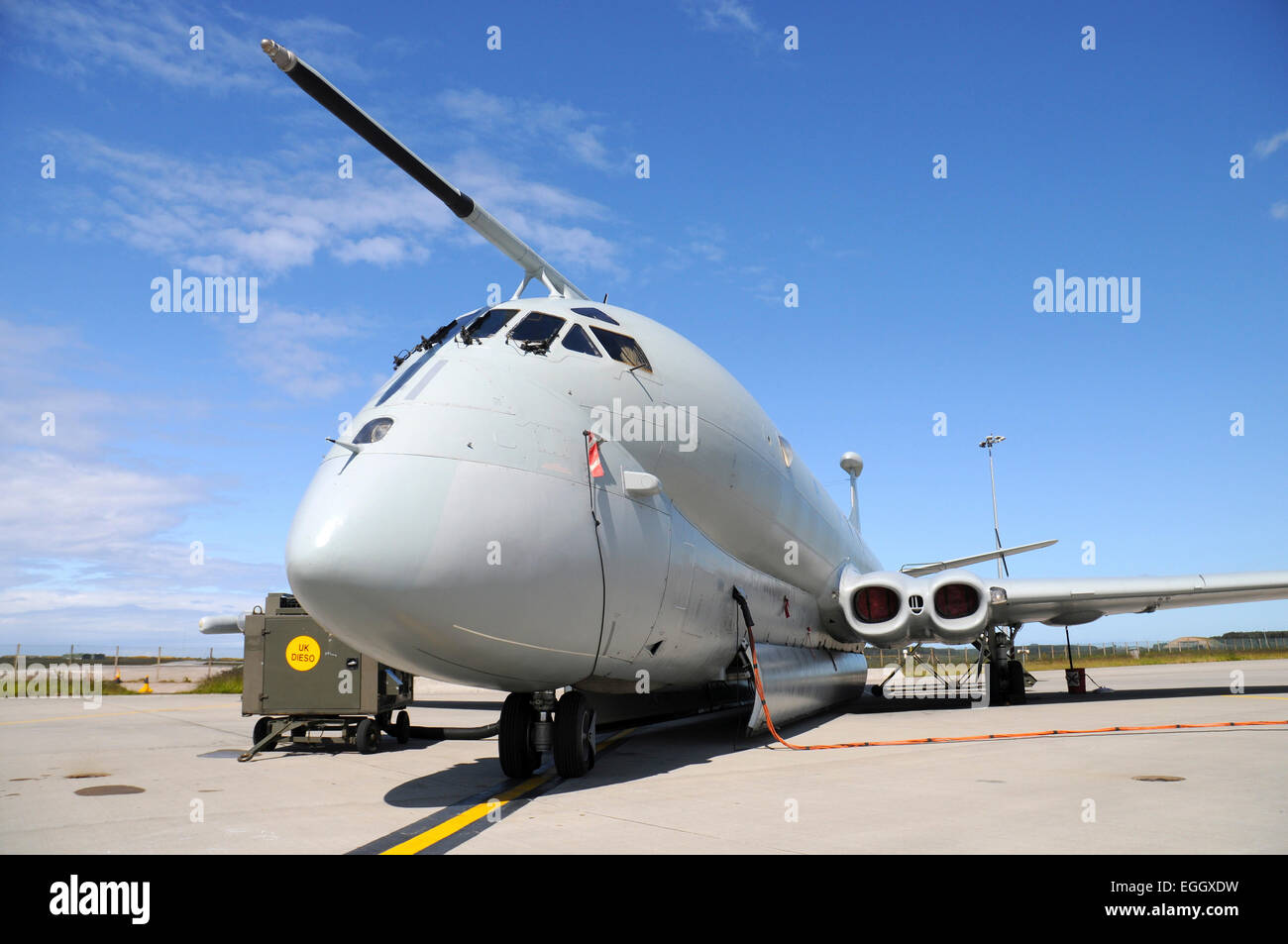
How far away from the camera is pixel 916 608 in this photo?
44.7ft

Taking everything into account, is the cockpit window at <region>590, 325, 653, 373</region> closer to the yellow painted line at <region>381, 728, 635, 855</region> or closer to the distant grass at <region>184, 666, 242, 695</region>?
the yellow painted line at <region>381, 728, 635, 855</region>

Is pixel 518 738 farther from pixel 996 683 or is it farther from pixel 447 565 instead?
pixel 996 683

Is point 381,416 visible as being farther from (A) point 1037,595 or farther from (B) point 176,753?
(A) point 1037,595

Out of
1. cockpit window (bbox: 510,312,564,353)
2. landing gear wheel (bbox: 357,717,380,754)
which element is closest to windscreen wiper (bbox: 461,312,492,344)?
cockpit window (bbox: 510,312,564,353)

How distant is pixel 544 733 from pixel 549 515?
2365 mm

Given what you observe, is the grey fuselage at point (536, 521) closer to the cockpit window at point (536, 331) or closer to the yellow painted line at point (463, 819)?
the cockpit window at point (536, 331)

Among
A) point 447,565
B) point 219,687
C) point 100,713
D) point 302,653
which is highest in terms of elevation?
point 447,565

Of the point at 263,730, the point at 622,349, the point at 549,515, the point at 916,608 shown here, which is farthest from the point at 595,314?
the point at 916,608

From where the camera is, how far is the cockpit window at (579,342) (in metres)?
7.82

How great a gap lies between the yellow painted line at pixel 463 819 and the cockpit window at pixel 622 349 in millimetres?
3990

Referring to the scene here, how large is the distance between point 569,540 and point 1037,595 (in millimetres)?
11722

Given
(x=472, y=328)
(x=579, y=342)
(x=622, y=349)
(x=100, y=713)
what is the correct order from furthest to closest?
(x=100, y=713), (x=622, y=349), (x=579, y=342), (x=472, y=328)
